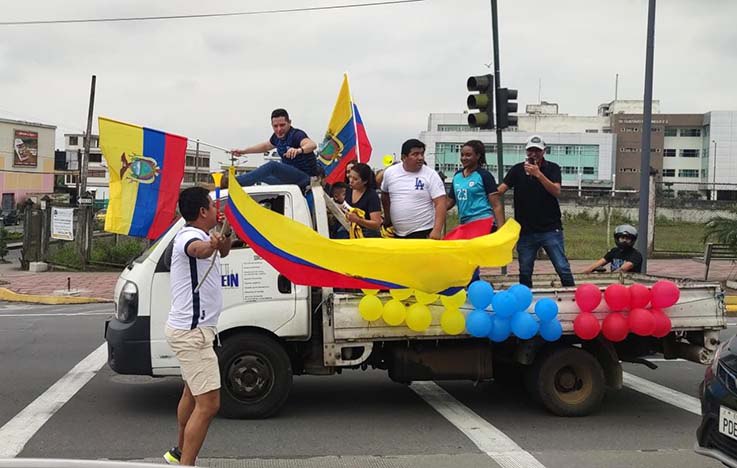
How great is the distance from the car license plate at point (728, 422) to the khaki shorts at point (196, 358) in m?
3.05

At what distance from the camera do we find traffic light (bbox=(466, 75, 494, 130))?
1275 centimetres

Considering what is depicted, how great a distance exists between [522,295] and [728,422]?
2076mm

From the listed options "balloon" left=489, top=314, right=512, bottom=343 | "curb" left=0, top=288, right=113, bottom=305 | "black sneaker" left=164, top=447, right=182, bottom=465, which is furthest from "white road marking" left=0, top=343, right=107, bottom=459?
"curb" left=0, top=288, right=113, bottom=305

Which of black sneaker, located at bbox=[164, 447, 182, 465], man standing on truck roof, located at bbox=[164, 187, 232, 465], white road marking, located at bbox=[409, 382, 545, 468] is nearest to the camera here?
man standing on truck roof, located at bbox=[164, 187, 232, 465]

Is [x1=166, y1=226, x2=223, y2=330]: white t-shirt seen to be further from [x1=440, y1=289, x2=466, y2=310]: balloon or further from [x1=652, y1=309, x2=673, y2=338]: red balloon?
[x1=652, y1=309, x2=673, y2=338]: red balloon

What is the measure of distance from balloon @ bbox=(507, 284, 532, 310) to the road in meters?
1.05

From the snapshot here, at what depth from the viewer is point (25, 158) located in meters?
76.8

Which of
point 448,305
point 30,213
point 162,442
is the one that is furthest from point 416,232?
point 30,213

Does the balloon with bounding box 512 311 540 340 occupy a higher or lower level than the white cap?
lower

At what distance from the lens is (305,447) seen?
602 centimetres

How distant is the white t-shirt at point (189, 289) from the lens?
4973 mm

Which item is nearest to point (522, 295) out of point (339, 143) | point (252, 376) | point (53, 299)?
point (252, 376)

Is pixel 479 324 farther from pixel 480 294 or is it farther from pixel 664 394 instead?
pixel 664 394

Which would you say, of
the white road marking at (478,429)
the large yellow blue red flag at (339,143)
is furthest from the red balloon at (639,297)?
the large yellow blue red flag at (339,143)
